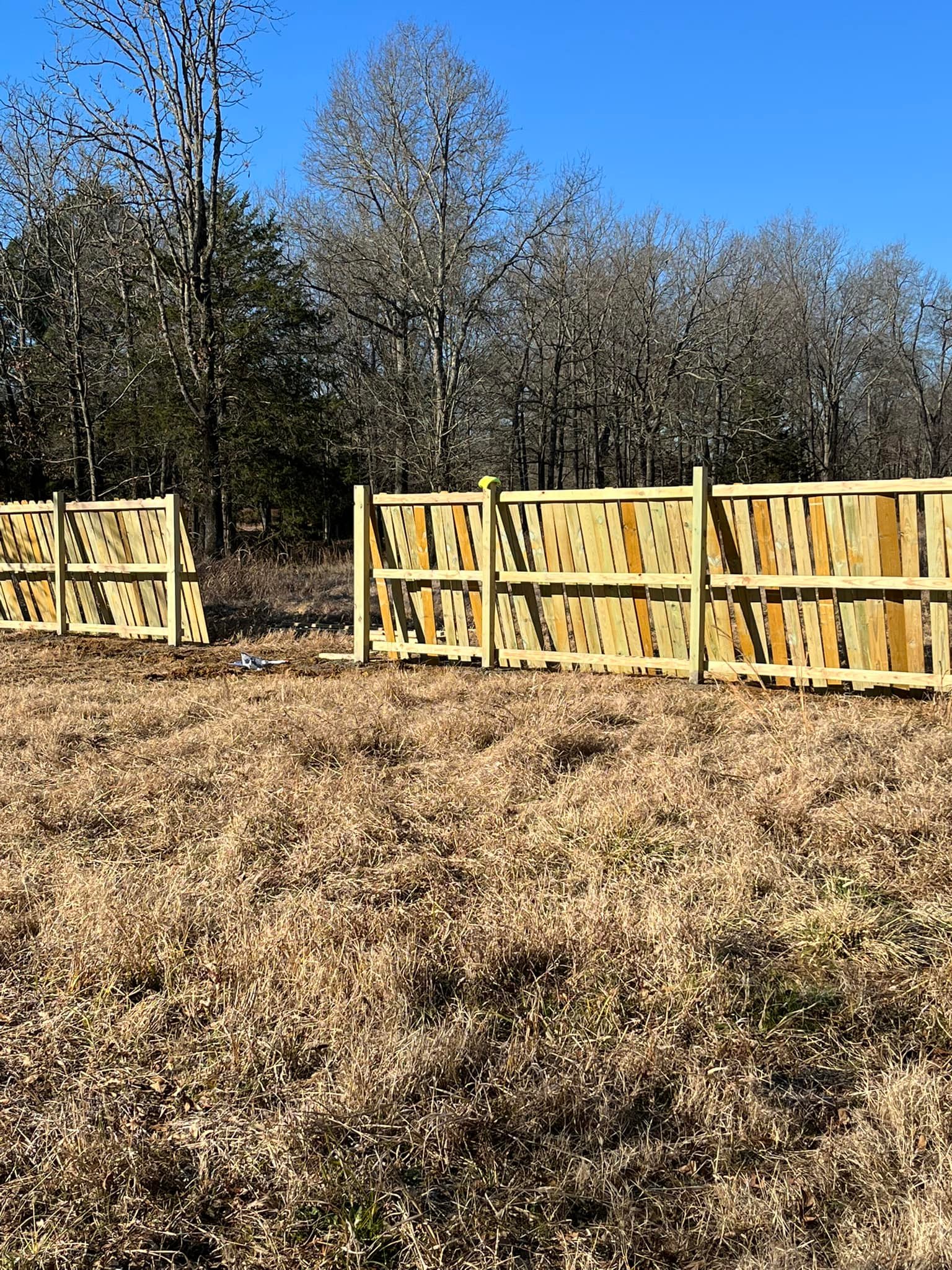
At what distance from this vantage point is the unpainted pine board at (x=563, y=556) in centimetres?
833

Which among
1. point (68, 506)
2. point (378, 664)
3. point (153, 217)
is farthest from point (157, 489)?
point (378, 664)

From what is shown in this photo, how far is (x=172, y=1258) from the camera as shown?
73.6 inches

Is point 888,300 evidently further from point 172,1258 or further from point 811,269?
point 172,1258

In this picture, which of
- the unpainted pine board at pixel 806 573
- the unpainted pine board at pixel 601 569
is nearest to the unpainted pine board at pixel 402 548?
the unpainted pine board at pixel 601 569

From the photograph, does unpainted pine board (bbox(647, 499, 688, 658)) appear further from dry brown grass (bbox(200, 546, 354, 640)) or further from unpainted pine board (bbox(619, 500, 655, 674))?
dry brown grass (bbox(200, 546, 354, 640))

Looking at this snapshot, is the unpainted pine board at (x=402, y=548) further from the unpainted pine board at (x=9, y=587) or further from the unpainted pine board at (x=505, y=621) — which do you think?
the unpainted pine board at (x=9, y=587)

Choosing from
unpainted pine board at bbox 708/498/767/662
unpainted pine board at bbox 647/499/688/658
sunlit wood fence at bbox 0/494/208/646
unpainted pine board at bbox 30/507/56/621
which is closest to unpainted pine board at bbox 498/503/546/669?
unpainted pine board at bbox 647/499/688/658

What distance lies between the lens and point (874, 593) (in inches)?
280

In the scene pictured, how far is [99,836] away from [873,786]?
3.70 meters

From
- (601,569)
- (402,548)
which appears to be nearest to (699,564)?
(601,569)

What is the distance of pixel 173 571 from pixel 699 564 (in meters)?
6.09

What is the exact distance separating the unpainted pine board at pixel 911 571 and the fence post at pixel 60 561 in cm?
932

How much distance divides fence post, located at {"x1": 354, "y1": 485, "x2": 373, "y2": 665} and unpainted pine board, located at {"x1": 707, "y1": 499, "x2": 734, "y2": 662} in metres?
3.26

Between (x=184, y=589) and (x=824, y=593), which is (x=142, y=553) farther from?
(x=824, y=593)
